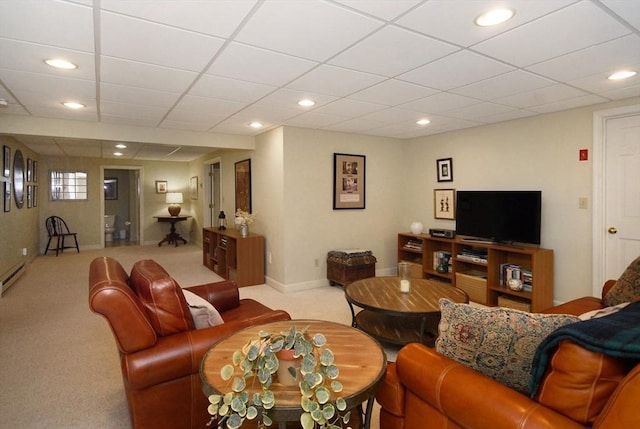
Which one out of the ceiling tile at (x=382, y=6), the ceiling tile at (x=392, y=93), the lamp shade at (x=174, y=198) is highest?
the ceiling tile at (x=392, y=93)

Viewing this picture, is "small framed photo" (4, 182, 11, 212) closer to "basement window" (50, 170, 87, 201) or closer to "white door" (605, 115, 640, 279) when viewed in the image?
"basement window" (50, 170, 87, 201)

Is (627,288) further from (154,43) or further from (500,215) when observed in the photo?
(154,43)

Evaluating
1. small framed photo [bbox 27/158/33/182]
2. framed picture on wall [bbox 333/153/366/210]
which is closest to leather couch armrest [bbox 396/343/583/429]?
framed picture on wall [bbox 333/153/366/210]

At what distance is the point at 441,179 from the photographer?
5.20m

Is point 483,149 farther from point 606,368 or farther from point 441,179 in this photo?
point 606,368

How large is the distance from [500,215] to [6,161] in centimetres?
663

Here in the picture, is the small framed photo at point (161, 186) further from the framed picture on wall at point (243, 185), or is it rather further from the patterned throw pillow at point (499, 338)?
the patterned throw pillow at point (499, 338)

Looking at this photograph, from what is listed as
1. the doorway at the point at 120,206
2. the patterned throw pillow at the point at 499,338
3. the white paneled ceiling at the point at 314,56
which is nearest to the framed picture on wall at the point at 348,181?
the white paneled ceiling at the point at 314,56

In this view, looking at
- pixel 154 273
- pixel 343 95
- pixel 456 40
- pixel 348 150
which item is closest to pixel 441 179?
pixel 348 150

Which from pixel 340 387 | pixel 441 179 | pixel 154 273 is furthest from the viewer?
pixel 441 179

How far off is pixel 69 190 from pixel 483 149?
879 cm

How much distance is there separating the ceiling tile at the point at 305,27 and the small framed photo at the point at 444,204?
3385 mm

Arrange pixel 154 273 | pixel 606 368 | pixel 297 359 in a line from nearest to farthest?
pixel 606 368, pixel 297 359, pixel 154 273

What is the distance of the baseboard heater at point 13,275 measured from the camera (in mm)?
4721
